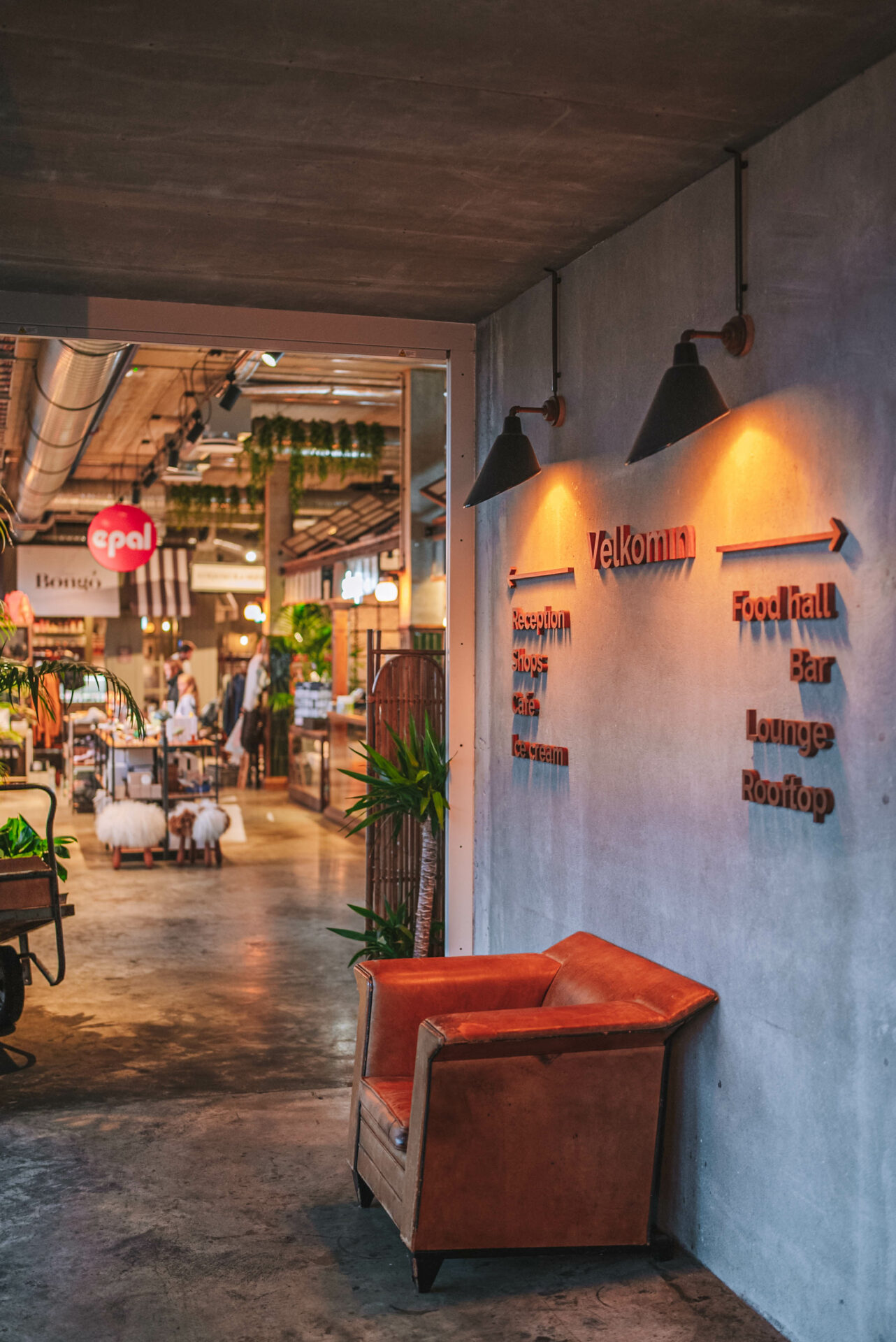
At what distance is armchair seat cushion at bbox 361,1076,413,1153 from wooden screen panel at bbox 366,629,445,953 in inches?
89.5

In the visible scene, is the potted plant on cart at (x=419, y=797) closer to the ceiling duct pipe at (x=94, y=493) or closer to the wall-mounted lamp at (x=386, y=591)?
the wall-mounted lamp at (x=386, y=591)

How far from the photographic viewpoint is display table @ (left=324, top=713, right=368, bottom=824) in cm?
1173

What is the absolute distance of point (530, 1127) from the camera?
314 centimetres

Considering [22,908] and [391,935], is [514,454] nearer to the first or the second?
[391,935]

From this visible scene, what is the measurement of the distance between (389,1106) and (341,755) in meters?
9.10

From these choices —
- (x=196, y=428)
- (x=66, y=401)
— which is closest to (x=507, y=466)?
(x=66, y=401)

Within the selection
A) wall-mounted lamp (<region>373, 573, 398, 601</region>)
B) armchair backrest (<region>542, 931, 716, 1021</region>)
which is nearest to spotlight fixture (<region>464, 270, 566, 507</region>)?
armchair backrest (<region>542, 931, 716, 1021</region>)

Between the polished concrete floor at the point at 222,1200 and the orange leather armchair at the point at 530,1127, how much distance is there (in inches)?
7.1

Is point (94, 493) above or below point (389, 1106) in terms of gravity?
above

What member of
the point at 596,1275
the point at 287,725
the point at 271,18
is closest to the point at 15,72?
the point at 271,18

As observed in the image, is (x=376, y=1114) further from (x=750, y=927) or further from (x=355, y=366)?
(x=355, y=366)

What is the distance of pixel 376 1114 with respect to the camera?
11.3 feet

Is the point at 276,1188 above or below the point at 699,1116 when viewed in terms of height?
below

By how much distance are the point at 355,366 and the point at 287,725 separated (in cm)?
686
